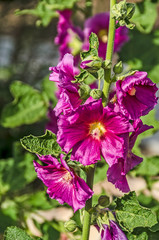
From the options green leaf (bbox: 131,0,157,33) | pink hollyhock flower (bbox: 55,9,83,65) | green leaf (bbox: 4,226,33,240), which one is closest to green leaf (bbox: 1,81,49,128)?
pink hollyhock flower (bbox: 55,9,83,65)

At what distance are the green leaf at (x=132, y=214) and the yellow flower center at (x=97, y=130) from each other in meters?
0.14

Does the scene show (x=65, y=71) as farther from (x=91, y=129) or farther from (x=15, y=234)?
(x=15, y=234)

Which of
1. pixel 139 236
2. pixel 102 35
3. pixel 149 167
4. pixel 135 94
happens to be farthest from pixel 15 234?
pixel 102 35

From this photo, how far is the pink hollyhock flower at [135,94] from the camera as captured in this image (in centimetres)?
75

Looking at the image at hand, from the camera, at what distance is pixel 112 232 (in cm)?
86

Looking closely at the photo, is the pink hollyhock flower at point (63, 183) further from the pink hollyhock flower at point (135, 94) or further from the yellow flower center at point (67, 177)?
the pink hollyhock flower at point (135, 94)

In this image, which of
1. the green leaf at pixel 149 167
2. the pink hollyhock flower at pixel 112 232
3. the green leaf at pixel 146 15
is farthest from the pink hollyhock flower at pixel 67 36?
the pink hollyhock flower at pixel 112 232

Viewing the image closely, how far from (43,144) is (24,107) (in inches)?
30.0

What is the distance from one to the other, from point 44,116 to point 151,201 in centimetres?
53

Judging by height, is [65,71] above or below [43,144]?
above

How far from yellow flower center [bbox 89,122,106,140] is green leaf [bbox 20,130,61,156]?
8 centimetres

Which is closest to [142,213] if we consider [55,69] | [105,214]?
[105,214]

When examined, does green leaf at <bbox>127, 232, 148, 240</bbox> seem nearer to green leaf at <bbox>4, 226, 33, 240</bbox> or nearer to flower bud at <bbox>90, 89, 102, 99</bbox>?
green leaf at <bbox>4, 226, 33, 240</bbox>

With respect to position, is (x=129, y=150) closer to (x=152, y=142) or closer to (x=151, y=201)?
(x=151, y=201)
